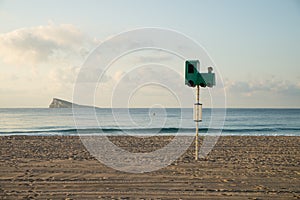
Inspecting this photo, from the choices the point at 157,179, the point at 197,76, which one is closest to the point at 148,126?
the point at 197,76

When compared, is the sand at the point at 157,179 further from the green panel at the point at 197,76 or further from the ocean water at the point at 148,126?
the ocean water at the point at 148,126

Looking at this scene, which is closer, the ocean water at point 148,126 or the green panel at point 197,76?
the green panel at point 197,76

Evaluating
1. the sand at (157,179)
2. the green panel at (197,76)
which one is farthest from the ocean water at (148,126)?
the sand at (157,179)

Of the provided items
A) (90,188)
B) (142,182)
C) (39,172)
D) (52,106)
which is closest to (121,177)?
(142,182)

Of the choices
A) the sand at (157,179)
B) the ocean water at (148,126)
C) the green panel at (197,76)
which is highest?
the green panel at (197,76)

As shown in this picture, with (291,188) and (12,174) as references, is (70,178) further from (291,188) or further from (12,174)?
(291,188)

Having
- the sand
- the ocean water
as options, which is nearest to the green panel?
the sand

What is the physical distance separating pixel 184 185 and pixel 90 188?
226 cm

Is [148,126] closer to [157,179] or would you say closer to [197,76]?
[197,76]

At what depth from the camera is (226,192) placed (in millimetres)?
8258

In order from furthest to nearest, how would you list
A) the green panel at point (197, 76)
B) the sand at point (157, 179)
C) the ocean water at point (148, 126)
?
the ocean water at point (148, 126) → the green panel at point (197, 76) → the sand at point (157, 179)

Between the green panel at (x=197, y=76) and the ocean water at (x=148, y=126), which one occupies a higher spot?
the green panel at (x=197, y=76)

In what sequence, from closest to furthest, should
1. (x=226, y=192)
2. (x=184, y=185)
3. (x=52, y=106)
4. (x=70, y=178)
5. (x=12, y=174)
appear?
(x=226, y=192)
(x=184, y=185)
(x=70, y=178)
(x=12, y=174)
(x=52, y=106)

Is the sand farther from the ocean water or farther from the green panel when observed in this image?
the ocean water
